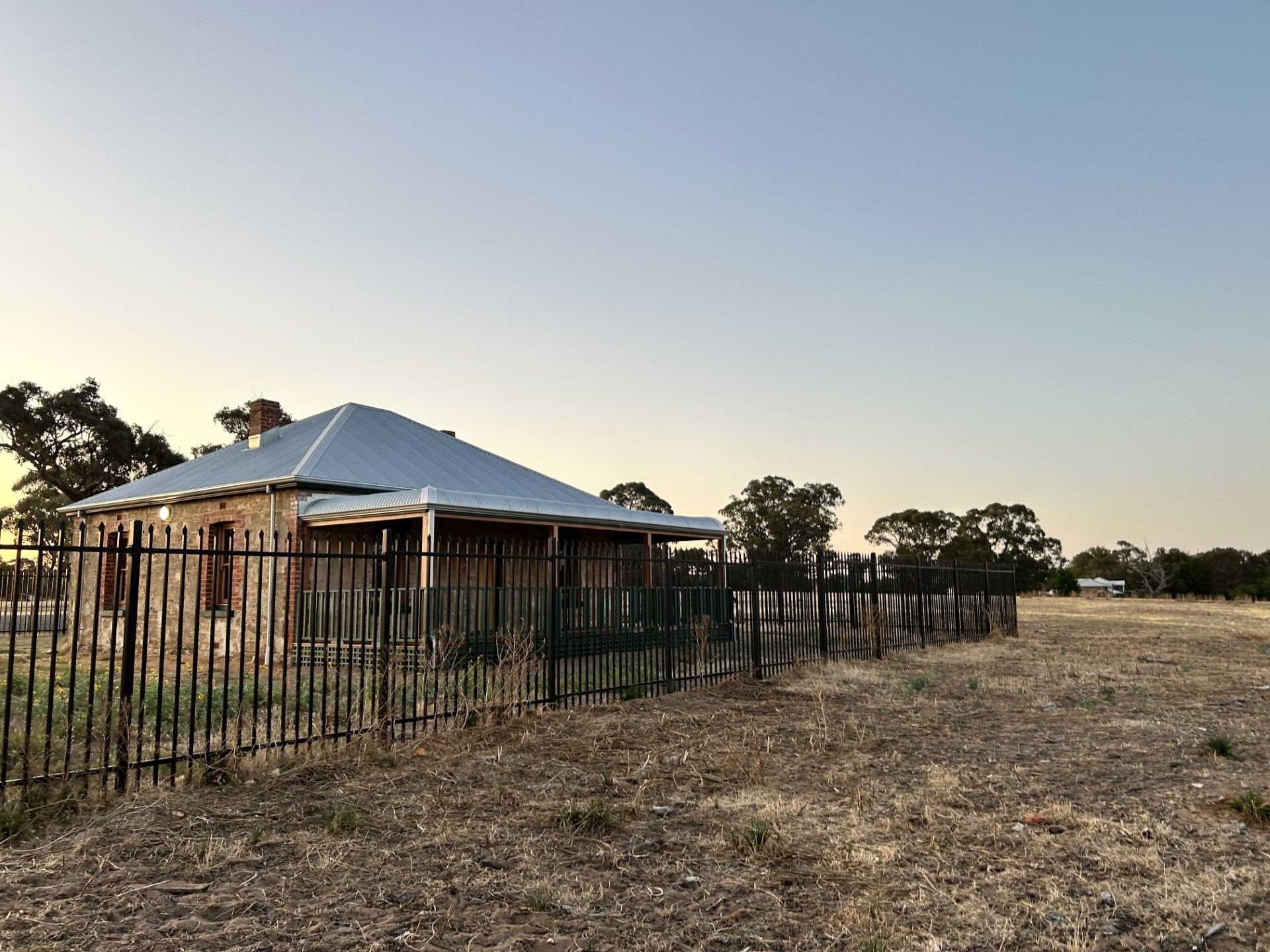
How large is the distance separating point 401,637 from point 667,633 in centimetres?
411

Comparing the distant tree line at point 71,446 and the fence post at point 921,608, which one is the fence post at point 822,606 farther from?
the distant tree line at point 71,446

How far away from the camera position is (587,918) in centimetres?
375

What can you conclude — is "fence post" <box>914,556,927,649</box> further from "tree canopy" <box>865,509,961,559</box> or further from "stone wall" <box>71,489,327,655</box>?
"tree canopy" <box>865,509,961,559</box>

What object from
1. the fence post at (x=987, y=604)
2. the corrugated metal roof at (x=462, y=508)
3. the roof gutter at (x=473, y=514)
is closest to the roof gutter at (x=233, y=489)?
the corrugated metal roof at (x=462, y=508)

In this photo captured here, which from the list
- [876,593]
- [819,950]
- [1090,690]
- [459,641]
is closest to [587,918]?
[819,950]

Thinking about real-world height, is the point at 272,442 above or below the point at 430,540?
above

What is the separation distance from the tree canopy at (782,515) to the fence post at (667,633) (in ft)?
143

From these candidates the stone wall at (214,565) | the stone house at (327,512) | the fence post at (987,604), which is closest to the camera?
the stone house at (327,512)

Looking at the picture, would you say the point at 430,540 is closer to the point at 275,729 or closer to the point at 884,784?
the point at 275,729

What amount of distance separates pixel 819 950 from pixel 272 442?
19052 millimetres

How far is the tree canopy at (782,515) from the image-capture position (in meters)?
54.5

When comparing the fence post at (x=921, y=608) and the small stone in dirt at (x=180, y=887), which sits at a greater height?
the fence post at (x=921, y=608)

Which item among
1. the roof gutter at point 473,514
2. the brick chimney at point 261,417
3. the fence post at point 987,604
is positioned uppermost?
the brick chimney at point 261,417

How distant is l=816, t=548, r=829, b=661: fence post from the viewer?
12.8 metres
